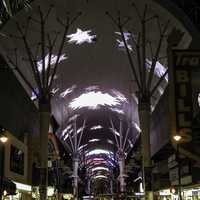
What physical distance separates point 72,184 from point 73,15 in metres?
55.6

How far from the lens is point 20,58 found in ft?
142

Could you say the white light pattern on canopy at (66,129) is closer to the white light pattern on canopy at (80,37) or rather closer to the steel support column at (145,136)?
the white light pattern on canopy at (80,37)

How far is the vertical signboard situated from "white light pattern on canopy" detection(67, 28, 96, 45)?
22.2m

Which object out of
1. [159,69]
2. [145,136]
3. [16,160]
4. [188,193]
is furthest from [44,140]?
[188,193]

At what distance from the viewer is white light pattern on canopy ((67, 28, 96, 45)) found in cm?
4520

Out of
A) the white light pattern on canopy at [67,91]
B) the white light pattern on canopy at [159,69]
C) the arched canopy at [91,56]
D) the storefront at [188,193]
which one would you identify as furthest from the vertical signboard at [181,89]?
the white light pattern on canopy at [67,91]

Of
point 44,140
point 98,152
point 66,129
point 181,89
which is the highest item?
point 98,152

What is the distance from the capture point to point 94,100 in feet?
235

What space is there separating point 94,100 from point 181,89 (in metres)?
48.3

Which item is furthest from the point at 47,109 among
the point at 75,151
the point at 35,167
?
the point at 75,151

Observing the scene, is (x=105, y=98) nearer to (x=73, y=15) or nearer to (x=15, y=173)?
(x=73, y=15)

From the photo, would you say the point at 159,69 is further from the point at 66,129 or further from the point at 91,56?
the point at 66,129

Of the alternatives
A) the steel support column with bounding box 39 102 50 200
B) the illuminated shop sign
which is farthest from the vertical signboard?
the steel support column with bounding box 39 102 50 200

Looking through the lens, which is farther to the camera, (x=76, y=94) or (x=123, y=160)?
(x=123, y=160)
